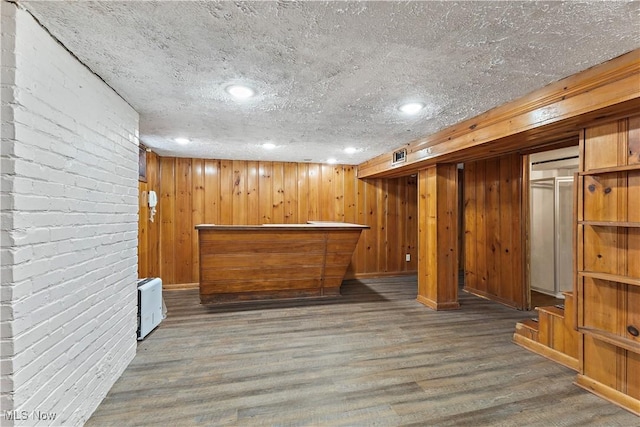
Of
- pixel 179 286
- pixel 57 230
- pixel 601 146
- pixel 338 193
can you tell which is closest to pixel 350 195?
Result: pixel 338 193

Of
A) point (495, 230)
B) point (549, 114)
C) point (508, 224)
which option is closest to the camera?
point (549, 114)

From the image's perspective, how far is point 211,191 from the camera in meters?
4.81

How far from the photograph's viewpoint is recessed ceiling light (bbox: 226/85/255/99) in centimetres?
202

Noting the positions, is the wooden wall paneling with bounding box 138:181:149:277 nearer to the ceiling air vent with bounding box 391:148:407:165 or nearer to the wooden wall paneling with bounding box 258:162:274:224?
the wooden wall paneling with bounding box 258:162:274:224

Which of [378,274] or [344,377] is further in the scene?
[378,274]

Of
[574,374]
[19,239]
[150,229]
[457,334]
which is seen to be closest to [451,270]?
[457,334]

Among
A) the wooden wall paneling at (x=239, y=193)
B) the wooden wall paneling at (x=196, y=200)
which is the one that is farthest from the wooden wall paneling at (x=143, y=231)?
the wooden wall paneling at (x=239, y=193)

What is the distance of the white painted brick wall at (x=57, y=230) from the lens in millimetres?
1182

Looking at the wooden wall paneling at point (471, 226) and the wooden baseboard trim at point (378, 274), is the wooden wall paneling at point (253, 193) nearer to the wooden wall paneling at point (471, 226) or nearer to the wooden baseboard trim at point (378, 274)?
the wooden baseboard trim at point (378, 274)

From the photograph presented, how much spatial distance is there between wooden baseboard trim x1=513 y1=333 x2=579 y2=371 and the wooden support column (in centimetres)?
102

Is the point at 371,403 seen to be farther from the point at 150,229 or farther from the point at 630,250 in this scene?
the point at 150,229

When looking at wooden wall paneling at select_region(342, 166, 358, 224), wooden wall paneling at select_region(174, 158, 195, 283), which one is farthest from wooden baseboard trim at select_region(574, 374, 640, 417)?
wooden wall paneling at select_region(174, 158, 195, 283)

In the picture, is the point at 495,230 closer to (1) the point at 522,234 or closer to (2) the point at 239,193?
(1) the point at 522,234

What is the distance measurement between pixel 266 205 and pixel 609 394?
4.48m
